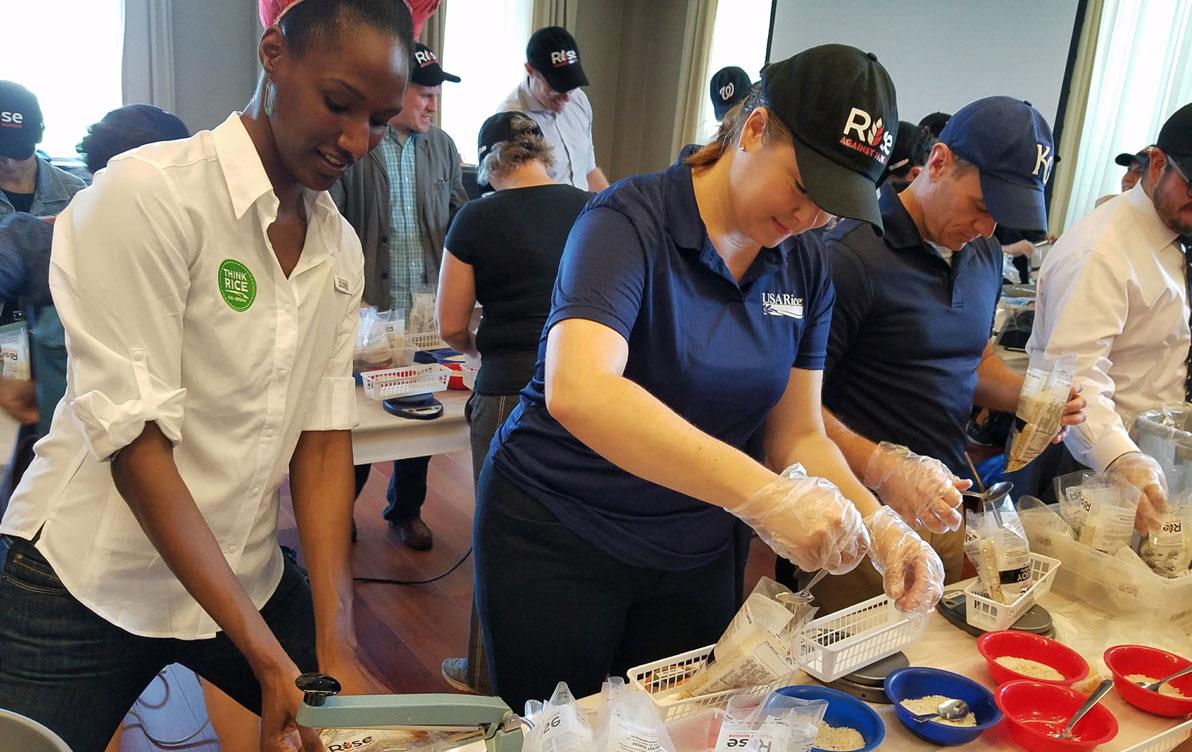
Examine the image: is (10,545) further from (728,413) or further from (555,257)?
(555,257)

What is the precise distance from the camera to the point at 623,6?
6.77m

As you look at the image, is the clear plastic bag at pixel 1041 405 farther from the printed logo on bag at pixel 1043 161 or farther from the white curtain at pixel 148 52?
the white curtain at pixel 148 52

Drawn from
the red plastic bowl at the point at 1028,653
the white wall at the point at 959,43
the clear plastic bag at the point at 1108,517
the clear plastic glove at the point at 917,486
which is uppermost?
the white wall at the point at 959,43

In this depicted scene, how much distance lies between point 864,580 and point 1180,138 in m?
1.10

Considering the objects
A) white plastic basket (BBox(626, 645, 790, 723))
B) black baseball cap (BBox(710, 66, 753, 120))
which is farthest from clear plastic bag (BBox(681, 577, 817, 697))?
black baseball cap (BBox(710, 66, 753, 120))

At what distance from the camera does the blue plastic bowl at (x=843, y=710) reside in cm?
108

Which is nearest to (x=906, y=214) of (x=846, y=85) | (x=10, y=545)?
A: (x=846, y=85)

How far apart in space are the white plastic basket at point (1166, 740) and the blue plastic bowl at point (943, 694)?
166mm

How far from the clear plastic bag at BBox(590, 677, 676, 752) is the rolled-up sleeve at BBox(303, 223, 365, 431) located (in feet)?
1.74

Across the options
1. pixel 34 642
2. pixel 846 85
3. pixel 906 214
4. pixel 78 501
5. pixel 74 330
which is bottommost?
pixel 34 642

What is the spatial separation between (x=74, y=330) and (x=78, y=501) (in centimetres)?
24

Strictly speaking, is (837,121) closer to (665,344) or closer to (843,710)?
(665,344)

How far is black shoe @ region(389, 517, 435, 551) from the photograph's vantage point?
10.4 ft

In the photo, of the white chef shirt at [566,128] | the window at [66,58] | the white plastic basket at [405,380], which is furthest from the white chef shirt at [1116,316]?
the window at [66,58]
